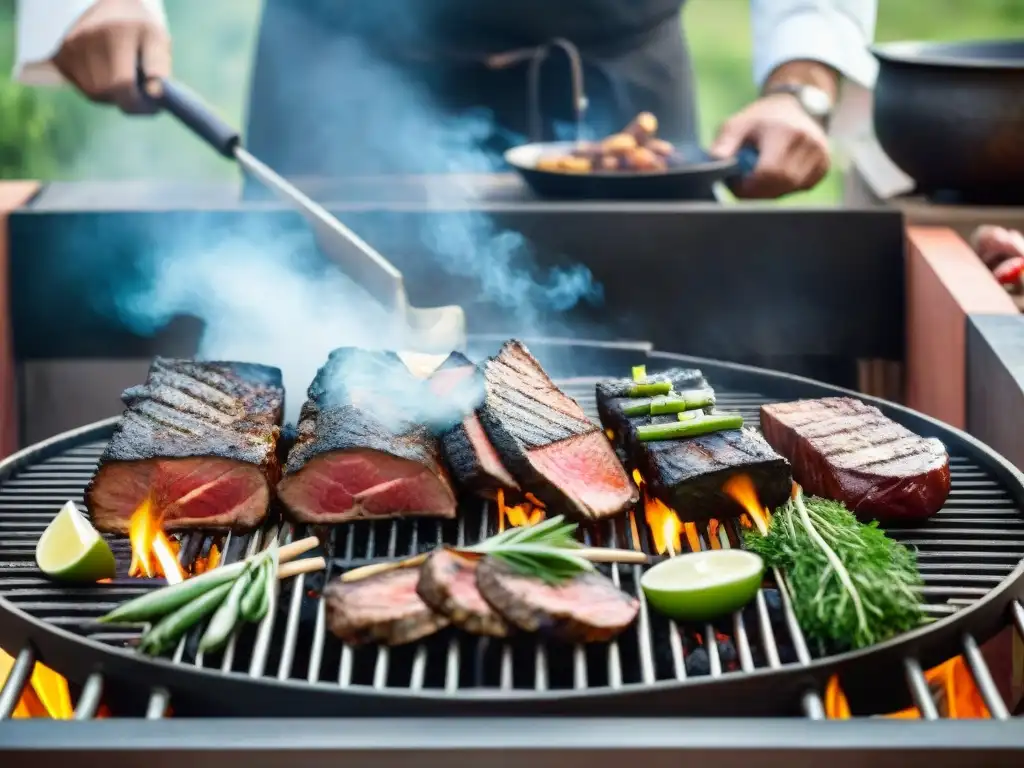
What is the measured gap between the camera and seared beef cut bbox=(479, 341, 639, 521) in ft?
8.83

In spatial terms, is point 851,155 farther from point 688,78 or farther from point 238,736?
point 238,736

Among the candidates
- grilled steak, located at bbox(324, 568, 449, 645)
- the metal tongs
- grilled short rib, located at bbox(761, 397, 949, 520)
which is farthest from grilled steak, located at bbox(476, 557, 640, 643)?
the metal tongs

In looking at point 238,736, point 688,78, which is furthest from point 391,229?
point 238,736

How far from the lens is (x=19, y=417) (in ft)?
15.1

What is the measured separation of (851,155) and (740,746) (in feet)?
14.5

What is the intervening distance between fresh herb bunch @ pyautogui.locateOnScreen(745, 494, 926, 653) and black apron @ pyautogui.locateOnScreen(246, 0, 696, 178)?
119 inches

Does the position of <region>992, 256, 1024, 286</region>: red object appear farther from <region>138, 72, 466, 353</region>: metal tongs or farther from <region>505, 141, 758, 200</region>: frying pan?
<region>138, 72, 466, 353</region>: metal tongs

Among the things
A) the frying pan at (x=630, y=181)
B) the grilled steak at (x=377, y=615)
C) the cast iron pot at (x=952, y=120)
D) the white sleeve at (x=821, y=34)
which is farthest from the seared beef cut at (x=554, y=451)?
the white sleeve at (x=821, y=34)

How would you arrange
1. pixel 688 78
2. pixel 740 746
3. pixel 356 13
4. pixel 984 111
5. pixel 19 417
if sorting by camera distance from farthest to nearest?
pixel 688 78, pixel 356 13, pixel 19 417, pixel 984 111, pixel 740 746

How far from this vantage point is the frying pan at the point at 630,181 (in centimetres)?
455

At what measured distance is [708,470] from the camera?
2.63 meters

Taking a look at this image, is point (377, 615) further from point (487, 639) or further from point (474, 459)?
point (474, 459)

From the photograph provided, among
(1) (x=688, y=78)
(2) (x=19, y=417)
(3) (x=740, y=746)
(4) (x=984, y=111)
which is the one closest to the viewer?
(3) (x=740, y=746)

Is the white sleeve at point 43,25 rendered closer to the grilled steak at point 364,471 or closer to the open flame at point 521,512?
the grilled steak at point 364,471
